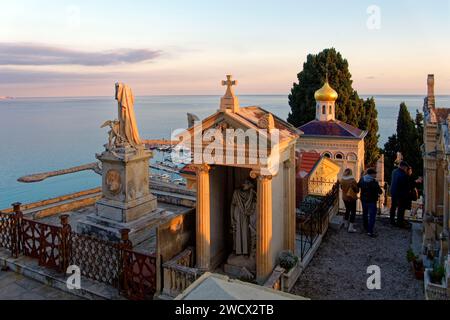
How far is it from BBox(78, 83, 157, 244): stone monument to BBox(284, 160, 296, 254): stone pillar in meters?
3.73

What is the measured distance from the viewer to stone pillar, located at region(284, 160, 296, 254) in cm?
954

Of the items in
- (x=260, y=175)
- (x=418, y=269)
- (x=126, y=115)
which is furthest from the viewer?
(x=126, y=115)

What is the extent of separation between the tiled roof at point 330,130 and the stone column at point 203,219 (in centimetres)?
2557

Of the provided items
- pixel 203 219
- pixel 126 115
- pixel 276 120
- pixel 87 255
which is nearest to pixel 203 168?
pixel 203 219

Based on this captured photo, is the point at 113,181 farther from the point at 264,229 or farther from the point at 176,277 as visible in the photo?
the point at 264,229

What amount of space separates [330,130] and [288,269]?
2603 centimetres

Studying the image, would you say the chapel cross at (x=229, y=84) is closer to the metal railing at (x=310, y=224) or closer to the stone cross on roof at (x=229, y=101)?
the stone cross on roof at (x=229, y=101)

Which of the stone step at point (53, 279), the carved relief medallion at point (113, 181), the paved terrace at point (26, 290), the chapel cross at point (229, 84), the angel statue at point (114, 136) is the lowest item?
the paved terrace at point (26, 290)

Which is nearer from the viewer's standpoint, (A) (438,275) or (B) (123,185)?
(A) (438,275)

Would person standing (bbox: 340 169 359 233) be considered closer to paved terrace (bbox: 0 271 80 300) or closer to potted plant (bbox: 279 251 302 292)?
potted plant (bbox: 279 251 302 292)

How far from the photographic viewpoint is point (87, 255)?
891cm

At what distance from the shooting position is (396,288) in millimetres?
8938

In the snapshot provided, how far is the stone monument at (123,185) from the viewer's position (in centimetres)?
1066

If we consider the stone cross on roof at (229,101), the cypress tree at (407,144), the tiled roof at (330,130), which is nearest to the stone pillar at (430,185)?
the stone cross on roof at (229,101)
